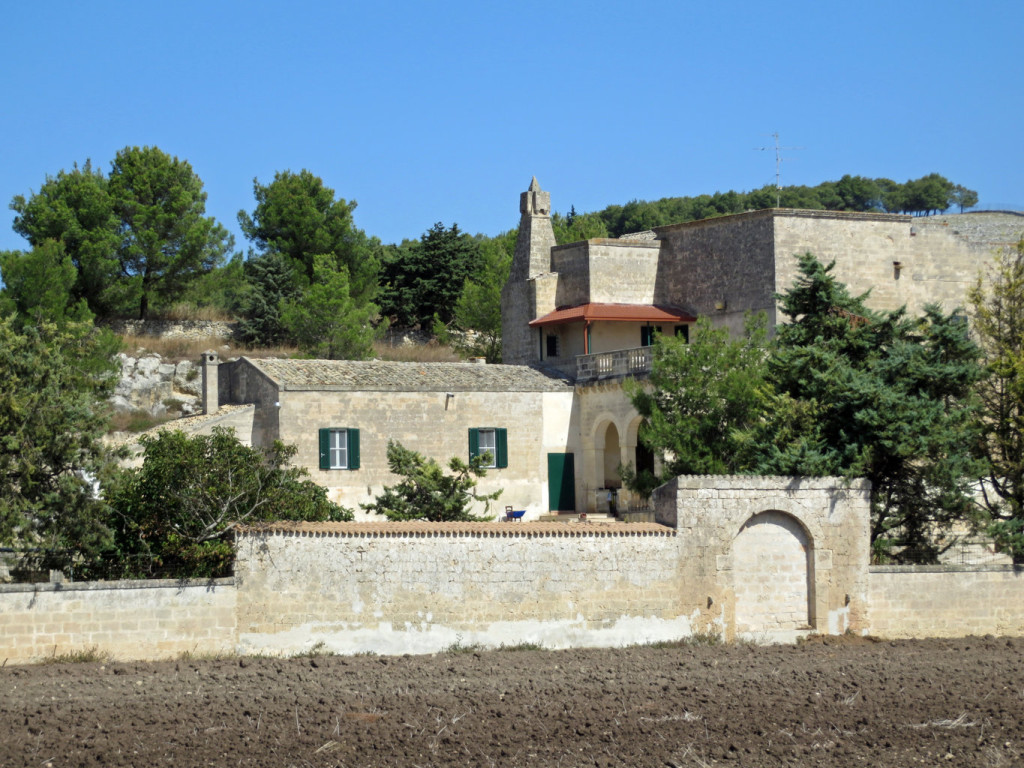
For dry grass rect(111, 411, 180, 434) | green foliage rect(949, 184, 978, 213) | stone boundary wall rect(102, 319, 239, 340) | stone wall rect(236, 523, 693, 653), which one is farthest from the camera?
green foliage rect(949, 184, 978, 213)

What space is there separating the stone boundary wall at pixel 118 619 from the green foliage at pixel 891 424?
11.1 m

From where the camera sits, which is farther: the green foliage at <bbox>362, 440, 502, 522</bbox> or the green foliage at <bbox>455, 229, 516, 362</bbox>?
the green foliage at <bbox>455, 229, 516, 362</bbox>

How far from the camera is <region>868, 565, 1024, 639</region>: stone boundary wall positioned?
26203 mm

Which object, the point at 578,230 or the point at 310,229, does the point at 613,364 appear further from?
the point at 310,229

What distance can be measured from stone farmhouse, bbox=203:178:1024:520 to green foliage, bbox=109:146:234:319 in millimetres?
19394

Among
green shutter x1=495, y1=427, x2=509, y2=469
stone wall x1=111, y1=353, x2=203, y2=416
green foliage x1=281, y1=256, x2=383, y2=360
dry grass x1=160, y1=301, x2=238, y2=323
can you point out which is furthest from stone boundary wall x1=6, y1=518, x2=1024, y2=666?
dry grass x1=160, y1=301, x2=238, y2=323

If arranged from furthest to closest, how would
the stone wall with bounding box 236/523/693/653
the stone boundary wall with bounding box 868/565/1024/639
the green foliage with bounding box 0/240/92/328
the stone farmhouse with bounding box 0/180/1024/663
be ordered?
1. the green foliage with bounding box 0/240/92/328
2. the stone boundary wall with bounding box 868/565/1024/639
3. the stone wall with bounding box 236/523/693/653
4. the stone farmhouse with bounding box 0/180/1024/663

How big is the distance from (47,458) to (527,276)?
799 inches

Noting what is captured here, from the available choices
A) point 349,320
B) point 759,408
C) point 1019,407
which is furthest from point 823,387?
point 349,320


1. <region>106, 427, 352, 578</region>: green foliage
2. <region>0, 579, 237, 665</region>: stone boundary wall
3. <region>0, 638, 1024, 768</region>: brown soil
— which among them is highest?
<region>106, 427, 352, 578</region>: green foliage

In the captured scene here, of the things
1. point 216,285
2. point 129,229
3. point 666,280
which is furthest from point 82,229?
point 666,280

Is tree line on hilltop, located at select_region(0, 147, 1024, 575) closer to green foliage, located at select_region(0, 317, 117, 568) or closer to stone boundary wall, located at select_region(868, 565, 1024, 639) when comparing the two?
green foliage, located at select_region(0, 317, 117, 568)

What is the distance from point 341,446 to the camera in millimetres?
33719

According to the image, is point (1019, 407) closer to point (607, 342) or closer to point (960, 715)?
point (960, 715)
